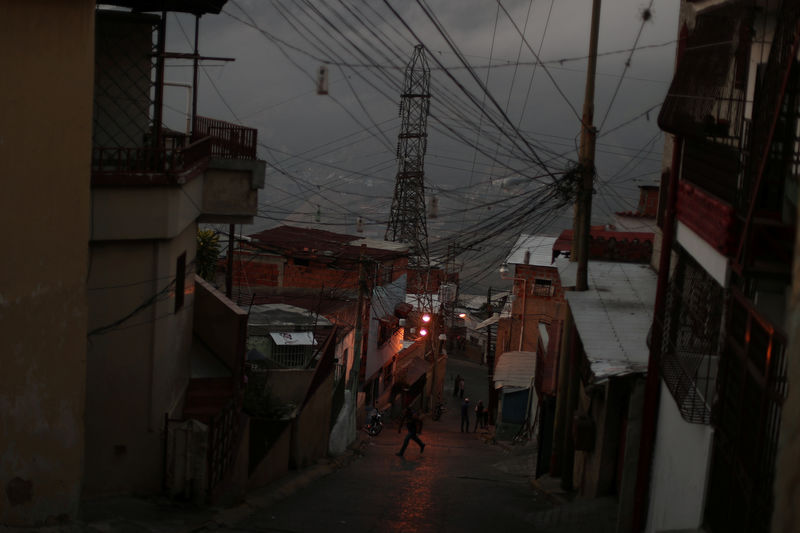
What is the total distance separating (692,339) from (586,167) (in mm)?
6365

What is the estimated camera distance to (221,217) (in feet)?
47.4

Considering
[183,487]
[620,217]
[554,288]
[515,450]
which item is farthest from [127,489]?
[554,288]

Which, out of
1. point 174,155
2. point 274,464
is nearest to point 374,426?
point 274,464

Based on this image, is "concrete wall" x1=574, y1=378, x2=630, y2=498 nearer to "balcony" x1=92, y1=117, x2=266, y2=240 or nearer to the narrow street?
Answer: the narrow street

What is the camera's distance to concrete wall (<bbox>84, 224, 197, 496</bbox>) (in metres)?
12.1

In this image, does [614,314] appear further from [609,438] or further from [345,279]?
[345,279]

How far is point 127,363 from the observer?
492 inches

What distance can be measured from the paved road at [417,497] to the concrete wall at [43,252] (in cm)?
291

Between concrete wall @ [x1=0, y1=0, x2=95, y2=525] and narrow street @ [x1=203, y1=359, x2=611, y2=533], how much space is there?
2.74 meters

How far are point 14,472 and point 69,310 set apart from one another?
6.73ft

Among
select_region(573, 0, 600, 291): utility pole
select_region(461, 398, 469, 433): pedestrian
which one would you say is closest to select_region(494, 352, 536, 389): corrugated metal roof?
select_region(461, 398, 469, 433): pedestrian

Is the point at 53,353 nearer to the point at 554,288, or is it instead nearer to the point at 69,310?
the point at 69,310

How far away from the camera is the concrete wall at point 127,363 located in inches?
477

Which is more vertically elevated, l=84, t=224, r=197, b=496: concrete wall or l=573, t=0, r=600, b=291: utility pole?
l=573, t=0, r=600, b=291: utility pole
